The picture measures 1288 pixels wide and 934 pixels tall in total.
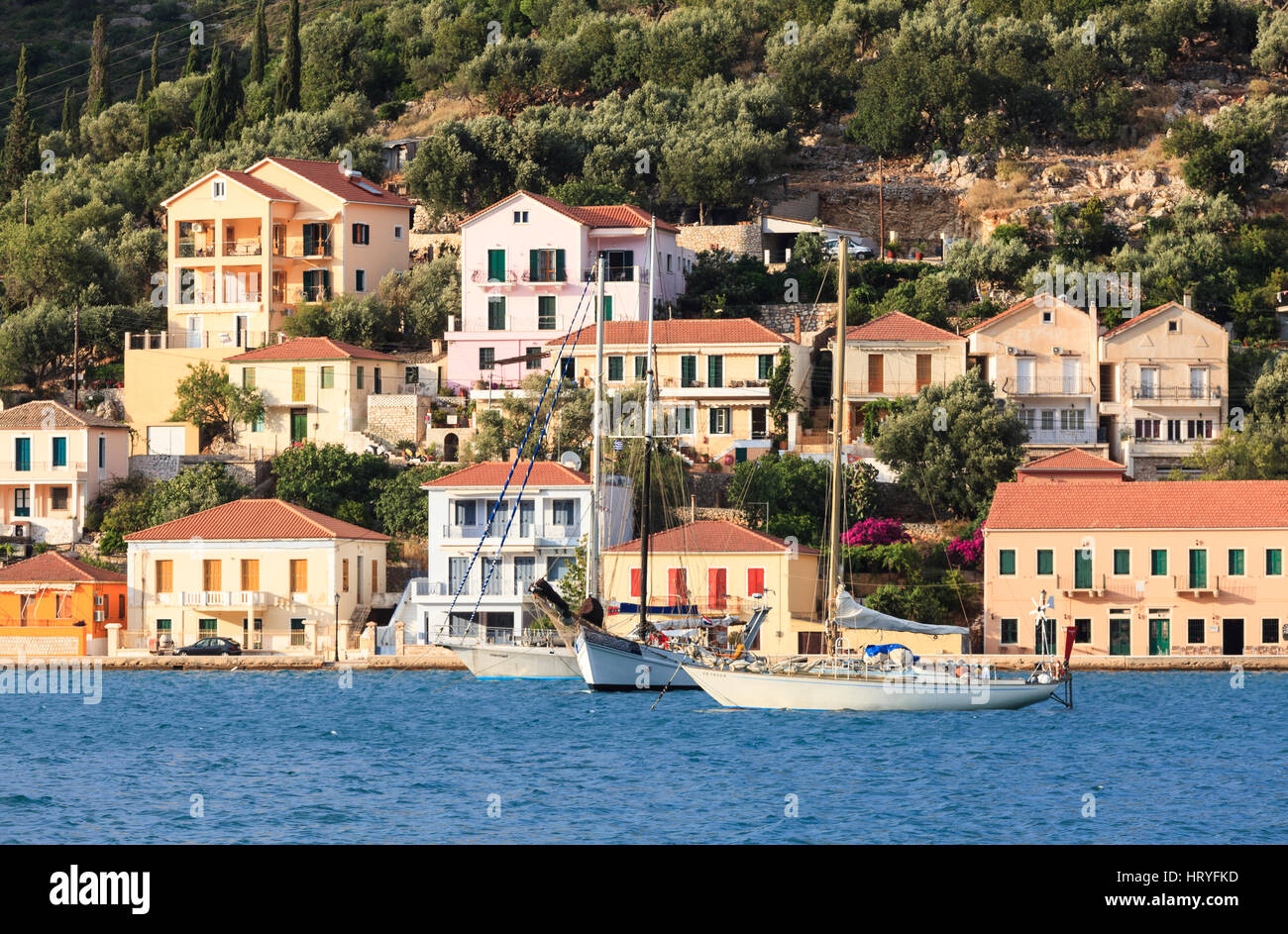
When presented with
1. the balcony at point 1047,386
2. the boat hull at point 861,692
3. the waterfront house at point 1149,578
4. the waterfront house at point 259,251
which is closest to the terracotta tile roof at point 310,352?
the waterfront house at point 259,251

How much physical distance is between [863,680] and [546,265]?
105ft

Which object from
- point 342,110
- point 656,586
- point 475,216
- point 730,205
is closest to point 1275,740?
point 656,586

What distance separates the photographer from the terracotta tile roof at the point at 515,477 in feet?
173

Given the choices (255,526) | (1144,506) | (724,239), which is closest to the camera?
(1144,506)

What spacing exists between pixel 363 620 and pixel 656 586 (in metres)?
8.75

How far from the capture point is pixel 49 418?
57406 millimetres

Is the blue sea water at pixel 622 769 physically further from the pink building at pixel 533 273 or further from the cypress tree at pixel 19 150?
the cypress tree at pixel 19 150

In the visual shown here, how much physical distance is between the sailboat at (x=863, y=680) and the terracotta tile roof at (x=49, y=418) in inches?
1053

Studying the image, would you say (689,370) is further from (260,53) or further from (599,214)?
(260,53)

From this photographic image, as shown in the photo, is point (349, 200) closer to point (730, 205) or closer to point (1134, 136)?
point (730, 205)

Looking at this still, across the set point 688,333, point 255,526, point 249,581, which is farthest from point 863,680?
point 688,333

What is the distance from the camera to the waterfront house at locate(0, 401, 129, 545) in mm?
56844

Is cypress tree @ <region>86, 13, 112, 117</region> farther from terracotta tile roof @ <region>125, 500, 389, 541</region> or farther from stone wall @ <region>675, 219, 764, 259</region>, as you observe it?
terracotta tile roof @ <region>125, 500, 389, 541</region>
